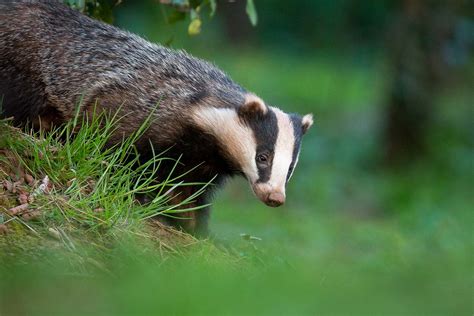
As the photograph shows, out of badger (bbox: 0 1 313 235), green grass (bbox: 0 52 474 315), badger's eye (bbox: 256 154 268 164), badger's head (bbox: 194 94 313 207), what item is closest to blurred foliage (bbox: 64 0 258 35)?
badger (bbox: 0 1 313 235)

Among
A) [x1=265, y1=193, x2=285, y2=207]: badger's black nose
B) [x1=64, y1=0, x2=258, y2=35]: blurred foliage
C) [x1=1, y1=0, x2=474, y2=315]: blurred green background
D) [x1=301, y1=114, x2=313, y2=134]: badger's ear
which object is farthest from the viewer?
[x1=64, y1=0, x2=258, y2=35]: blurred foliage

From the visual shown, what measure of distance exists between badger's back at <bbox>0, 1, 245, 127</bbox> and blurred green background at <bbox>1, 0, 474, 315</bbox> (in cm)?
83

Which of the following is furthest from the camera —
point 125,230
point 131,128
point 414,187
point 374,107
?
point 374,107

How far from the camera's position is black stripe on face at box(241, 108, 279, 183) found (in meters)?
6.01

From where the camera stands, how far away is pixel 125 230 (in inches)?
205

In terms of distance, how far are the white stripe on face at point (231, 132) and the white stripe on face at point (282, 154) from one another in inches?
5.9

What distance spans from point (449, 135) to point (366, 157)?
3.75 feet

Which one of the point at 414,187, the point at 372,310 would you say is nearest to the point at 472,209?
the point at 414,187

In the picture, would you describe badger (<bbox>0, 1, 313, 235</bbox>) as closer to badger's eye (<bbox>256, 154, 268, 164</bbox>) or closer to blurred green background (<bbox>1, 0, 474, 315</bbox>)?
badger's eye (<bbox>256, 154, 268, 164</bbox>)

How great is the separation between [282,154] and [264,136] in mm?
164

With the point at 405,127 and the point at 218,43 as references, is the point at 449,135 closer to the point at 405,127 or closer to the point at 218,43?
the point at 405,127

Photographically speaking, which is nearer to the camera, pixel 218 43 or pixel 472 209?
pixel 472 209

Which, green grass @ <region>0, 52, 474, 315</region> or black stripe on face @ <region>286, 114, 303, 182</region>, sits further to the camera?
black stripe on face @ <region>286, 114, 303, 182</region>

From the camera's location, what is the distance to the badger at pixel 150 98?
614cm
